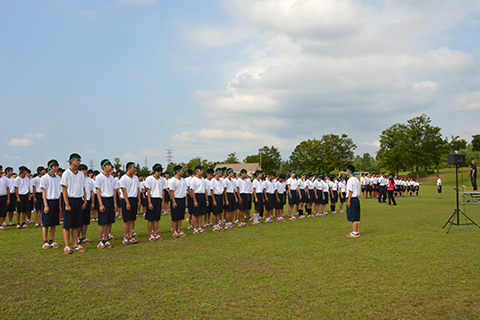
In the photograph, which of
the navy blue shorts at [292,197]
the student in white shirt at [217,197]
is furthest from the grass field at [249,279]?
the navy blue shorts at [292,197]

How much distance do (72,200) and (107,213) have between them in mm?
884

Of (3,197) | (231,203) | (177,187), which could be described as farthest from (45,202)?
(231,203)

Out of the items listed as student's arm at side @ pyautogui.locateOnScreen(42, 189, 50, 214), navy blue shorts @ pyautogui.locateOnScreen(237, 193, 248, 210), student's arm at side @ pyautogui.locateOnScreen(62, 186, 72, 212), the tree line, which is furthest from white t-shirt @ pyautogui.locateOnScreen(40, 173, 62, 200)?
the tree line

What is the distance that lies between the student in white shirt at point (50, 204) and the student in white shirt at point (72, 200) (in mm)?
616

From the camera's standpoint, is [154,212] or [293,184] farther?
[293,184]

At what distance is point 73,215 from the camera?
689 cm

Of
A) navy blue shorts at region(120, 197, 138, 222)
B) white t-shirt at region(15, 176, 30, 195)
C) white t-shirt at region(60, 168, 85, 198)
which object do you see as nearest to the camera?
white t-shirt at region(60, 168, 85, 198)

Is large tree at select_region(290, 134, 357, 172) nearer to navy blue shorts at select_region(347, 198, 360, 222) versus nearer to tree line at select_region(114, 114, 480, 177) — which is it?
tree line at select_region(114, 114, 480, 177)

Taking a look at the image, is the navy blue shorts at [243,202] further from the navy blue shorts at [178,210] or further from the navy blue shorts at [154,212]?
the navy blue shorts at [154,212]

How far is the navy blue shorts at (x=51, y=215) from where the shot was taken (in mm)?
7105

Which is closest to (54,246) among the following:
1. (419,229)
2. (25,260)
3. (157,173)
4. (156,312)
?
(25,260)

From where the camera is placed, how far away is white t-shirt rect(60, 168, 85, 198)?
679cm

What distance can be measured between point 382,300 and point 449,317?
78cm

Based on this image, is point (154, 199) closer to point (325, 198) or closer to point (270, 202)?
point (270, 202)
